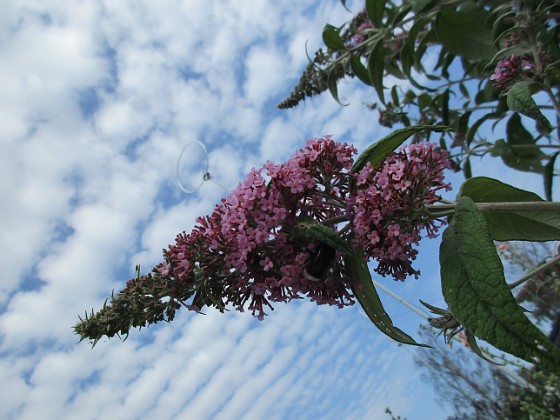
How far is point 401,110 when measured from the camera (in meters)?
4.25

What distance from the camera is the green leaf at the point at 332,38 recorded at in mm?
3238

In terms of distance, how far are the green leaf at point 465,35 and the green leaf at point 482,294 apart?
6.55ft

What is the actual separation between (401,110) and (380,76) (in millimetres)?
1357

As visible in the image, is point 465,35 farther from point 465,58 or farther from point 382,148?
point 382,148

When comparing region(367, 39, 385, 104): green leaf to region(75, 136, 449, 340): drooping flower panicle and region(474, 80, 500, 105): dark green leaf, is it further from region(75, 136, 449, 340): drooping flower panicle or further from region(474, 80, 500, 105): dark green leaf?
region(75, 136, 449, 340): drooping flower panicle

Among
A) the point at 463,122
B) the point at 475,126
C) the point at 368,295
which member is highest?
the point at 463,122

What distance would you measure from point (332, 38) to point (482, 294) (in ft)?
8.62

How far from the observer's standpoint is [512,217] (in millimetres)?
1480

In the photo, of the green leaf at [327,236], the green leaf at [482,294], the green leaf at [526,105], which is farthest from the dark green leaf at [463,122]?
the green leaf at [327,236]

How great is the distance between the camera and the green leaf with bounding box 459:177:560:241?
1.44 m

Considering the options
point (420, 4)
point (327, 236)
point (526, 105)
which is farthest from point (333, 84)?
point (327, 236)

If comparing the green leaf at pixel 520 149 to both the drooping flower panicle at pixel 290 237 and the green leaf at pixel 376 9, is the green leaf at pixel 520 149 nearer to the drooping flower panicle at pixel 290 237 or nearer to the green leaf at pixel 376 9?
the green leaf at pixel 376 9

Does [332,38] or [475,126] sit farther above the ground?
[332,38]

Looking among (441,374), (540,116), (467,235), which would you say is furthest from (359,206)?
(441,374)
